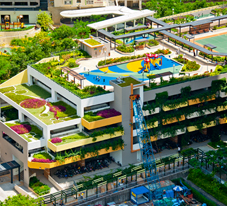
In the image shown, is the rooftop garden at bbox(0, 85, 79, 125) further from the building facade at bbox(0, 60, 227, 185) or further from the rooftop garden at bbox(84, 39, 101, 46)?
the rooftop garden at bbox(84, 39, 101, 46)

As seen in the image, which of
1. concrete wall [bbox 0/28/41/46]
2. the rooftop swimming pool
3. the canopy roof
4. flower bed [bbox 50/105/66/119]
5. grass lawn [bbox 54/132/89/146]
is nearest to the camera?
grass lawn [bbox 54/132/89/146]

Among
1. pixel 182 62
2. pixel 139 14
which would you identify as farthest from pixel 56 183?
pixel 139 14

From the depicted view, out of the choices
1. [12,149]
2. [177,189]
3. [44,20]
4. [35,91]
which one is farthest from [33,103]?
[44,20]

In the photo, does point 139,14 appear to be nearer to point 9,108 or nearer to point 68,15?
point 68,15

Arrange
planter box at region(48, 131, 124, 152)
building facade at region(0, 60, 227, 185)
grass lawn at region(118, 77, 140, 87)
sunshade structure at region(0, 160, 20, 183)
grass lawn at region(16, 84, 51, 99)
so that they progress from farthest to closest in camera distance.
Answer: grass lawn at region(16, 84, 51, 99) < grass lawn at region(118, 77, 140, 87) < sunshade structure at region(0, 160, 20, 183) < building facade at region(0, 60, 227, 185) < planter box at region(48, 131, 124, 152)

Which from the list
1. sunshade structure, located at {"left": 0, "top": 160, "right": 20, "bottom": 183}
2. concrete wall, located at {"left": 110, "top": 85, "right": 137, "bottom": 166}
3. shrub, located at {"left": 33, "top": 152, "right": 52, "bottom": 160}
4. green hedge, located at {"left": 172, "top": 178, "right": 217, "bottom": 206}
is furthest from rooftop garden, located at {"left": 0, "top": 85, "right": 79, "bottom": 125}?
green hedge, located at {"left": 172, "top": 178, "right": 217, "bottom": 206}

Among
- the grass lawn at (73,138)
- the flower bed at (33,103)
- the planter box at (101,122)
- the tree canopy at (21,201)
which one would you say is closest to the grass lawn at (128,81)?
the planter box at (101,122)
